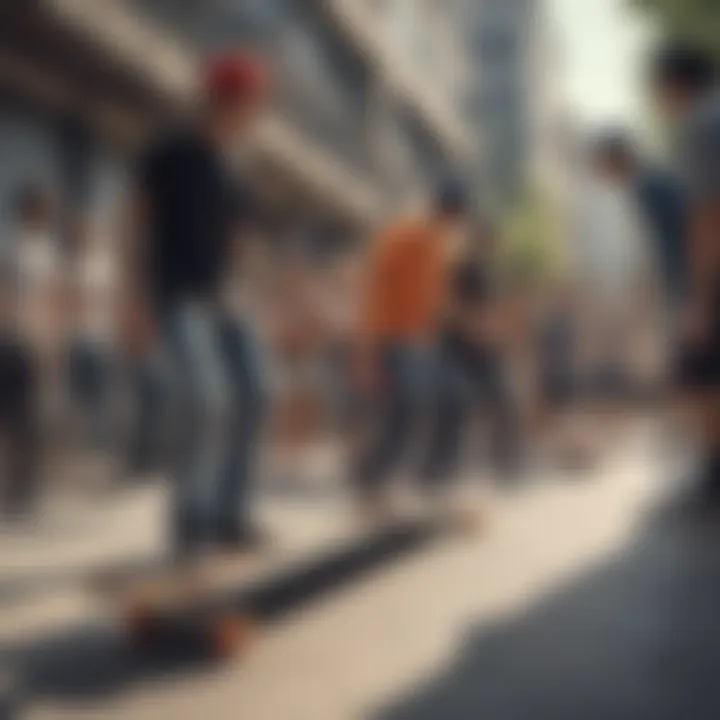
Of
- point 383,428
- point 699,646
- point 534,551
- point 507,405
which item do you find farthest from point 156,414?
point 699,646

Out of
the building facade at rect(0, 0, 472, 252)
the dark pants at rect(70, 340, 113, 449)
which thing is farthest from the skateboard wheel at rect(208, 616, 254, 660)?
the building facade at rect(0, 0, 472, 252)

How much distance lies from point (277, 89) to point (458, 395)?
3.80 metres

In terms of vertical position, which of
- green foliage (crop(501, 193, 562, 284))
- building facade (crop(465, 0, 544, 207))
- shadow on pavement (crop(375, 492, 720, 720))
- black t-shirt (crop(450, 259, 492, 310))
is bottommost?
shadow on pavement (crop(375, 492, 720, 720))

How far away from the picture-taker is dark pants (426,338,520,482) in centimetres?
641

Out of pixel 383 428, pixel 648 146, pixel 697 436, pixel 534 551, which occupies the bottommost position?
pixel 534 551

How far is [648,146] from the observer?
20.5 ft

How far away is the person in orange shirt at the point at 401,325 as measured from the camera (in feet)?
19.2

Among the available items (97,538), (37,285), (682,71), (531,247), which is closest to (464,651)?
(97,538)

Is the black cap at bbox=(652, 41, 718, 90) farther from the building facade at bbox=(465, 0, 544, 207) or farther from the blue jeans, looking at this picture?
the blue jeans

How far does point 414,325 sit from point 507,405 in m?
1.45

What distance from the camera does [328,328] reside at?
6.97 metres

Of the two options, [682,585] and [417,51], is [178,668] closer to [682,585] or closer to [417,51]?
[682,585]

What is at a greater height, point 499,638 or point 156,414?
point 156,414

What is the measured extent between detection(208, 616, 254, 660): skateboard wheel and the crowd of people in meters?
0.72
